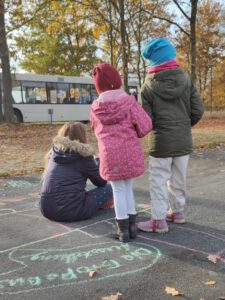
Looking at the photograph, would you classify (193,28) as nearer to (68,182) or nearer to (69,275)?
(68,182)

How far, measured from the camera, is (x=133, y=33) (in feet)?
103

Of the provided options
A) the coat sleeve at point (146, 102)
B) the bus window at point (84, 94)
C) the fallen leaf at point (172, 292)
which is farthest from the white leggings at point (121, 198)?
the bus window at point (84, 94)

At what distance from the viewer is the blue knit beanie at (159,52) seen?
14.2ft

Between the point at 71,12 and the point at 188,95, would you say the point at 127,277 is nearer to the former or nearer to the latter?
the point at 188,95

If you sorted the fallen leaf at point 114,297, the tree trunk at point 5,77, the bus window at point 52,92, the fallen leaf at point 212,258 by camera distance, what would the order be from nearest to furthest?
the fallen leaf at point 114,297
the fallen leaf at point 212,258
the tree trunk at point 5,77
the bus window at point 52,92

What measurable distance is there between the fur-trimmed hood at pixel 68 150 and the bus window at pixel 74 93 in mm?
22007

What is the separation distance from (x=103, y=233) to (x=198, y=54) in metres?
31.8

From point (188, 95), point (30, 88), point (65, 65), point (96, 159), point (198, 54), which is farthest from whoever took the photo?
point (65, 65)

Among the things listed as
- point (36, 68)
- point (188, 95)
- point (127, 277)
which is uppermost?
point (36, 68)

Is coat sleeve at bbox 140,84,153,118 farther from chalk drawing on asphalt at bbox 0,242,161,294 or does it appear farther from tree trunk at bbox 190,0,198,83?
tree trunk at bbox 190,0,198,83

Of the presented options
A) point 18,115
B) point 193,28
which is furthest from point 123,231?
point 18,115

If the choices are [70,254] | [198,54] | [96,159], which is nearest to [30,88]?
[198,54]

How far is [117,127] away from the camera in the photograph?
4.13 metres

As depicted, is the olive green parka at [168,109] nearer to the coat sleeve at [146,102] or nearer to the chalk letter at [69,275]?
the coat sleeve at [146,102]
